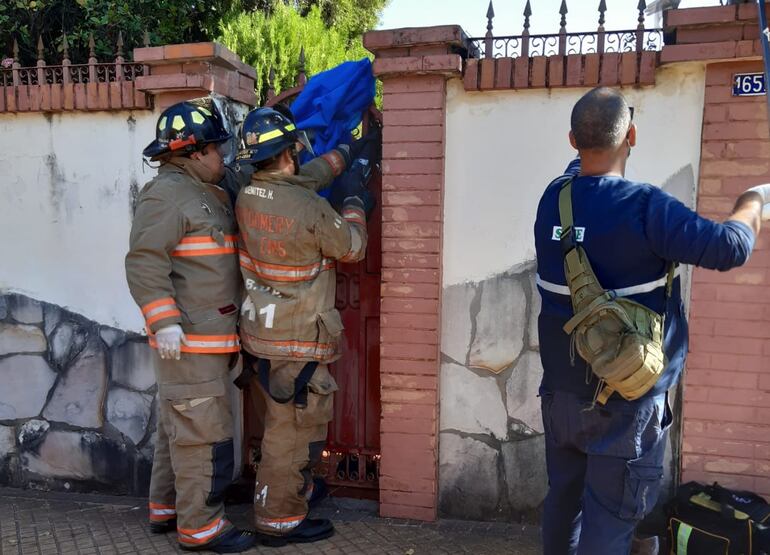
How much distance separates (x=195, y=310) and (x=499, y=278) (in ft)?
5.18

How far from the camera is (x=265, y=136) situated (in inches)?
127

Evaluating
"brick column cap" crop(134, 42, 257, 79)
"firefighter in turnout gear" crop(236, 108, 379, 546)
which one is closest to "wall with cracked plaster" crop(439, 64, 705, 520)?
"firefighter in turnout gear" crop(236, 108, 379, 546)

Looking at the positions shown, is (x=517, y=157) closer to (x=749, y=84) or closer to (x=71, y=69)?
(x=749, y=84)

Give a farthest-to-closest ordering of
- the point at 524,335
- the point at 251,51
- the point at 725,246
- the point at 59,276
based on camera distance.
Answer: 1. the point at 251,51
2. the point at 59,276
3. the point at 524,335
4. the point at 725,246

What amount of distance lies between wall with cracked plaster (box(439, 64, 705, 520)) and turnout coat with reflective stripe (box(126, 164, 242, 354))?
3.81 feet

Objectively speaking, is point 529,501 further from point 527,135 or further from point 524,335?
point 527,135

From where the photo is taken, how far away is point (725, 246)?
2090mm

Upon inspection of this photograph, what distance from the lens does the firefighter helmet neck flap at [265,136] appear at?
322 centimetres

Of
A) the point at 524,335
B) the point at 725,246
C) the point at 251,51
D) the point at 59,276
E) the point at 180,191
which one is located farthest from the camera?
the point at 251,51

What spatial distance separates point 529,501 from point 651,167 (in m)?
1.87

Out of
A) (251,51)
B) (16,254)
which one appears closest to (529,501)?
(16,254)

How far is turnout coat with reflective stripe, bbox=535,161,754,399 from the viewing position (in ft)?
7.00

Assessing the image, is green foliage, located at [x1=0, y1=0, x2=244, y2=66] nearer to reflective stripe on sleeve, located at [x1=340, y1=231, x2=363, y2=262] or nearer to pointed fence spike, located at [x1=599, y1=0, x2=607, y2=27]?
reflective stripe on sleeve, located at [x1=340, y1=231, x2=363, y2=262]

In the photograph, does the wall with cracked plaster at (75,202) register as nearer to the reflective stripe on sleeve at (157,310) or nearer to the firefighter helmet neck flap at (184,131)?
the firefighter helmet neck flap at (184,131)
